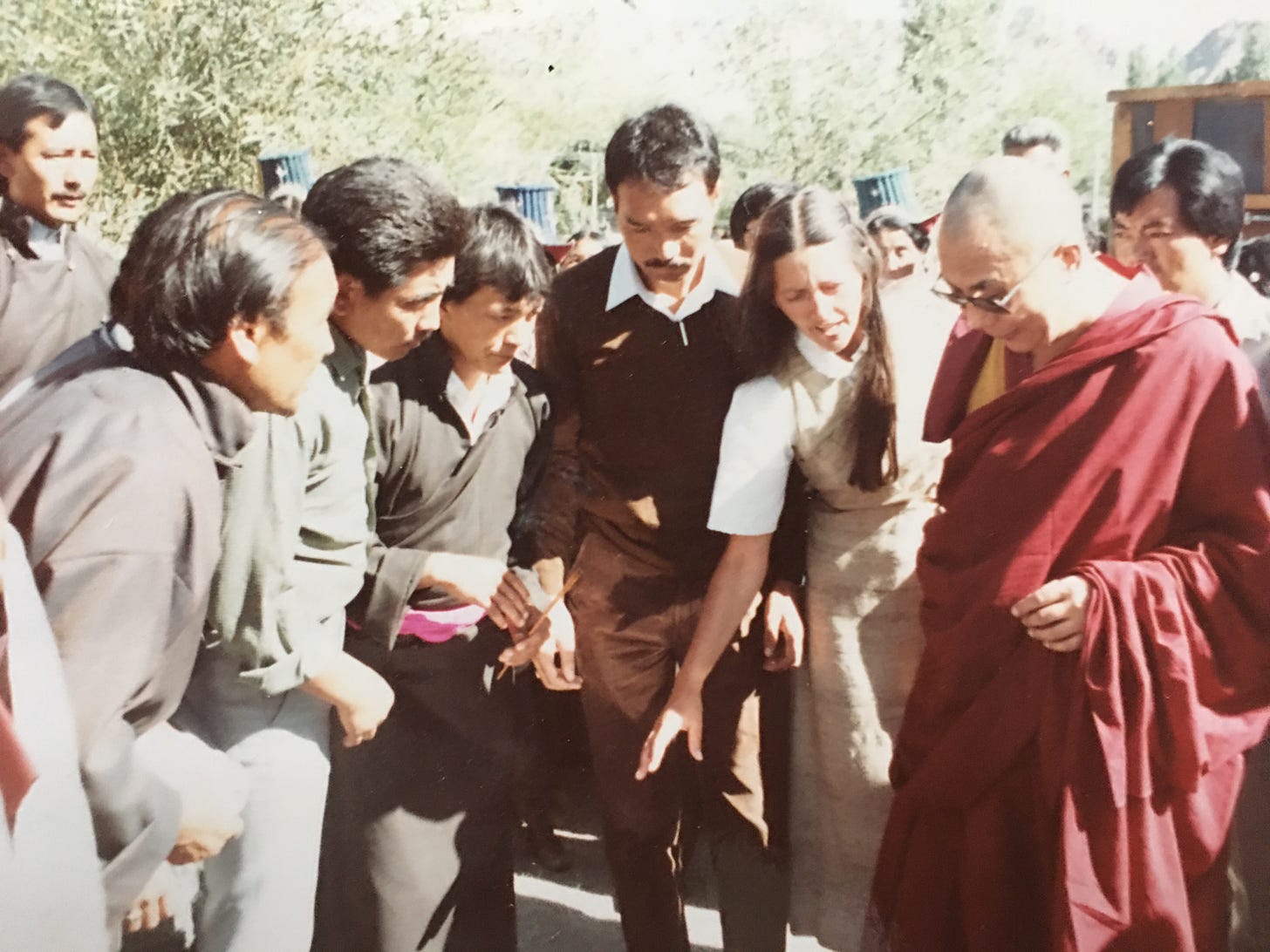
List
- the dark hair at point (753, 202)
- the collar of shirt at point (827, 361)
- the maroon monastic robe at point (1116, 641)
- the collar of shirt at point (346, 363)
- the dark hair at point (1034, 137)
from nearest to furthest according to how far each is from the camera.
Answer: the maroon monastic robe at point (1116, 641) → the collar of shirt at point (346, 363) → the collar of shirt at point (827, 361) → the dark hair at point (753, 202) → the dark hair at point (1034, 137)

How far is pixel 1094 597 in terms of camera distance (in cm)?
146

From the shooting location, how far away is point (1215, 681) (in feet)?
4.88

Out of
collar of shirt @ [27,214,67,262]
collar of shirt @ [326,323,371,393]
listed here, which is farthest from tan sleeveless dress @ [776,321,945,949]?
collar of shirt @ [27,214,67,262]

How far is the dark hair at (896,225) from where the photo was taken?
3609mm

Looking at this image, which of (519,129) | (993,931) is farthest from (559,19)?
(993,931)

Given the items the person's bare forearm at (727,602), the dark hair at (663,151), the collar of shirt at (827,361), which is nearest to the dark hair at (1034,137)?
the dark hair at (663,151)

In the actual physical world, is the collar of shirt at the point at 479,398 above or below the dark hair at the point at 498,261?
below

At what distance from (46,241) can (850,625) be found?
2.03 metres

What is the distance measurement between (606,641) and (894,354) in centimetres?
80

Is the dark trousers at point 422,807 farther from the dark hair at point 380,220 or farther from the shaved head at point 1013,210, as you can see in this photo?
the shaved head at point 1013,210

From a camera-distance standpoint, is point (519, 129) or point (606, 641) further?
point (519, 129)

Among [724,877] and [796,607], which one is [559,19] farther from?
[724,877]

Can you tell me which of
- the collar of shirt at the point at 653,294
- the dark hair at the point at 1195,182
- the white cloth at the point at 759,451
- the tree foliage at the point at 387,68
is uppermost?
the tree foliage at the point at 387,68

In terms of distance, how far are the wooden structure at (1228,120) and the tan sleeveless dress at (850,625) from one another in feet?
4.49
